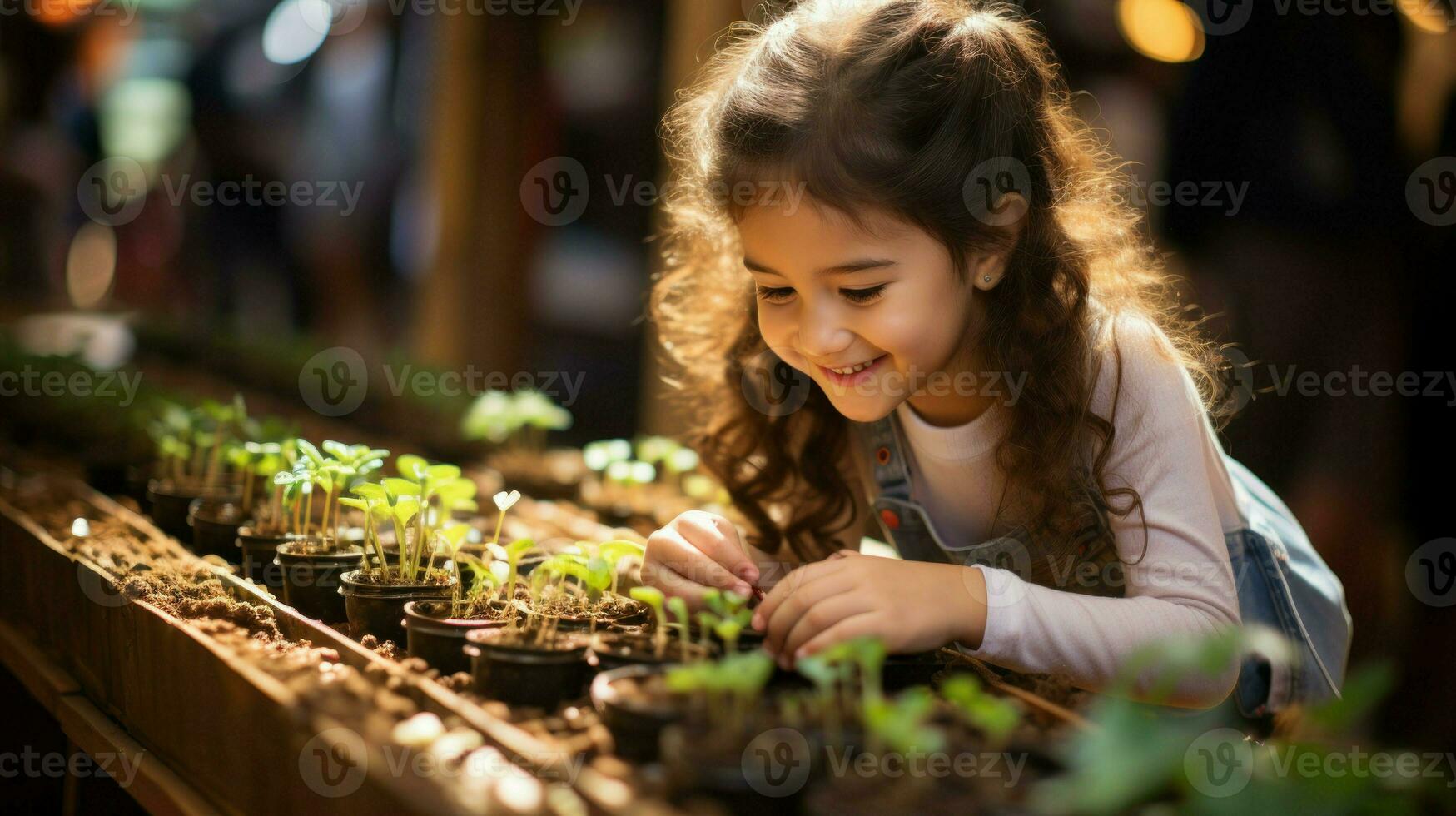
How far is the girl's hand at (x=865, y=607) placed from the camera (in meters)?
1.07

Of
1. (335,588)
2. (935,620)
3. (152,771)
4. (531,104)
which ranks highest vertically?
(531,104)

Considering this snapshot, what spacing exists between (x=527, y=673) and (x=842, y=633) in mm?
309

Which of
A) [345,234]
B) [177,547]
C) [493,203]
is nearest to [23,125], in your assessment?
[345,234]

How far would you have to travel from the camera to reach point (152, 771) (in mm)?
1268

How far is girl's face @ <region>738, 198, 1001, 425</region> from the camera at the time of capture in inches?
51.5

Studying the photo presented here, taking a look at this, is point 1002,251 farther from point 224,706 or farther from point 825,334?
point 224,706

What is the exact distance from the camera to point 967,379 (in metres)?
1.56

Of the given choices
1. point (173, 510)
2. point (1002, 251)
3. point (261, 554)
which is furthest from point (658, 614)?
point (173, 510)

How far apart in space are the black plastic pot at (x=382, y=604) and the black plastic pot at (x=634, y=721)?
47 centimetres

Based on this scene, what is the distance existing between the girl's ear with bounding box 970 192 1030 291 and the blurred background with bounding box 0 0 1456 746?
0.82 metres

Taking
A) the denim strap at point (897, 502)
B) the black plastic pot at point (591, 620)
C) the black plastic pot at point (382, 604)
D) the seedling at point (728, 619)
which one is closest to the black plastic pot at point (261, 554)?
the black plastic pot at point (382, 604)

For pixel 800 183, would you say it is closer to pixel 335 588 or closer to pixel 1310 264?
pixel 335 588

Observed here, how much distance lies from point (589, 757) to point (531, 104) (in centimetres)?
437

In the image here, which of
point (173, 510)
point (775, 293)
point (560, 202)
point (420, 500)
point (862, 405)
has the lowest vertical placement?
point (173, 510)
